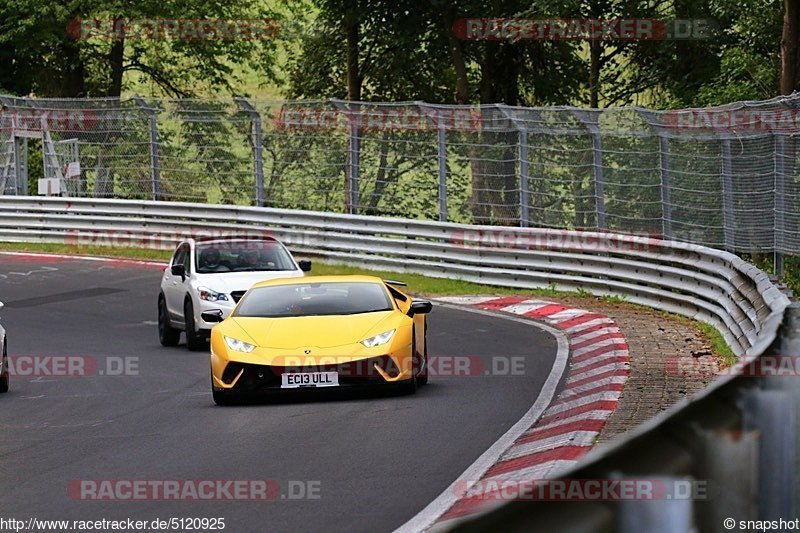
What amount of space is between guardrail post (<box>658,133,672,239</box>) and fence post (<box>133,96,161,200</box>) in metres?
14.1


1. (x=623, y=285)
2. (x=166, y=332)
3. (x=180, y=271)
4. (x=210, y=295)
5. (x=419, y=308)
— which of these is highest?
(x=180, y=271)

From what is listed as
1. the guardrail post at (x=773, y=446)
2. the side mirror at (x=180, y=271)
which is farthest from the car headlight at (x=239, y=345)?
the guardrail post at (x=773, y=446)

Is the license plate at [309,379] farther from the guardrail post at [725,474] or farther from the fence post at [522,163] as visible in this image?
the fence post at [522,163]

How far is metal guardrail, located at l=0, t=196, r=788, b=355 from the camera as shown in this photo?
1778 centimetres

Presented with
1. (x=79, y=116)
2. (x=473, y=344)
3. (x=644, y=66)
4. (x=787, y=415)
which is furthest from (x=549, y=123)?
(x=787, y=415)

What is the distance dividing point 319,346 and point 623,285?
32.4 ft

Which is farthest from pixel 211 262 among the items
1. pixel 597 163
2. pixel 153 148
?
pixel 153 148

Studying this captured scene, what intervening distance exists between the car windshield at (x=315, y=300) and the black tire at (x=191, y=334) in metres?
3.79

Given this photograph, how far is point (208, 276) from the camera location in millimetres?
18891

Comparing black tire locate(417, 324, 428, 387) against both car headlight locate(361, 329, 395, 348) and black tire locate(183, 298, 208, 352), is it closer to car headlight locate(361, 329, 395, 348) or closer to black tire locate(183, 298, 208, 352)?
car headlight locate(361, 329, 395, 348)

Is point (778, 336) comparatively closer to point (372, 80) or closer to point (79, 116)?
point (79, 116)

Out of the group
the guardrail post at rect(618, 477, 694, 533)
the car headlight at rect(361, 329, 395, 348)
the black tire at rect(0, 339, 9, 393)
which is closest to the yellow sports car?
the car headlight at rect(361, 329, 395, 348)

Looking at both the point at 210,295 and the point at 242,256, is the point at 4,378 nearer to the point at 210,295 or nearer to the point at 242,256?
the point at 210,295

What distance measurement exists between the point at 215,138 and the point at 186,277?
13.0 meters
